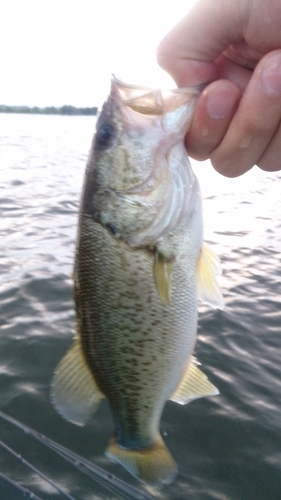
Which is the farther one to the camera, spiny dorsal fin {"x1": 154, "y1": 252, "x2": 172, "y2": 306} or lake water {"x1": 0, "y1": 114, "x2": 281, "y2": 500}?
lake water {"x1": 0, "y1": 114, "x2": 281, "y2": 500}

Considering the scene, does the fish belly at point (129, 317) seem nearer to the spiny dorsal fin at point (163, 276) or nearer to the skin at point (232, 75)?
the spiny dorsal fin at point (163, 276)

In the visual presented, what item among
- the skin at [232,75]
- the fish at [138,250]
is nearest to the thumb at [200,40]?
the skin at [232,75]

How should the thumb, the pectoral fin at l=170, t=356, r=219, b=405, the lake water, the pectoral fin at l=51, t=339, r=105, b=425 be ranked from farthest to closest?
1. the lake water
2. the pectoral fin at l=170, t=356, r=219, b=405
3. the pectoral fin at l=51, t=339, r=105, b=425
4. the thumb

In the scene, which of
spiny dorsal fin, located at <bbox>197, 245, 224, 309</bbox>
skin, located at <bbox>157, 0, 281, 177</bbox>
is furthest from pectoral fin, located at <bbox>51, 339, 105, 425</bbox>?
skin, located at <bbox>157, 0, 281, 177</bbox>

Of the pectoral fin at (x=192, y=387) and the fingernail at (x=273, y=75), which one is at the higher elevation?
the fingernail at (x=273, y=75)

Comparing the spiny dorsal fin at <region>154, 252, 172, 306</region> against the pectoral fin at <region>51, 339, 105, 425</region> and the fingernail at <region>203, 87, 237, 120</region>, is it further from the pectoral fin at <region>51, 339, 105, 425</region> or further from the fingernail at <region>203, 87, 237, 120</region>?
the fingernail at <region>203, 87, 237, 120</region>

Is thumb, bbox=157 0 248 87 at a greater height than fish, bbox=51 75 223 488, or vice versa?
thumb, bbox=157 0 248 87
